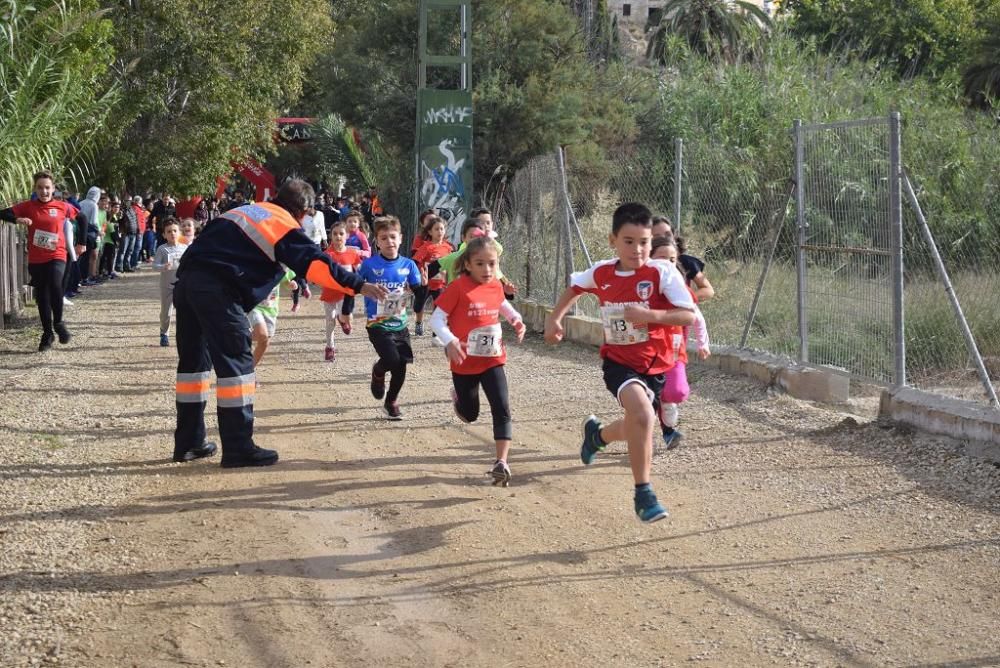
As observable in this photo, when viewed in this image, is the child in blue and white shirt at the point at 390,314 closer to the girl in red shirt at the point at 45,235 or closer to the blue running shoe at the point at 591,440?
the blue running shoe at the point at 591,440

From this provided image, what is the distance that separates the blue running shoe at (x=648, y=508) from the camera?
6.19 metres

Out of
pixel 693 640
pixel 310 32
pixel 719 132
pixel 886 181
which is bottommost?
pixel 693 640

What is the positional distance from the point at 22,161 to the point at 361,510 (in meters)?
7.86

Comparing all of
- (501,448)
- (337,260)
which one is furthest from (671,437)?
(337,260)

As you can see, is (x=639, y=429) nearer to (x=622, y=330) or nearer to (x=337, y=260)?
(x=622, y=330)

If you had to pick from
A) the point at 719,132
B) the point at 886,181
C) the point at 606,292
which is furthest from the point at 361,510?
the point at 719,132

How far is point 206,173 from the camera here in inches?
1215

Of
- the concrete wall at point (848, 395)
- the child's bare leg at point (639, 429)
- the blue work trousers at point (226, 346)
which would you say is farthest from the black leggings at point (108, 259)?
the child's bare leg at point (639, 429)

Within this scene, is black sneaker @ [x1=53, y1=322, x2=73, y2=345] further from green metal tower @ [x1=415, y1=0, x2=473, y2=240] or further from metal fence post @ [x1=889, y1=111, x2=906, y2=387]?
metal fence post @ [x1=889, y1=111, x2=906, y2=387]

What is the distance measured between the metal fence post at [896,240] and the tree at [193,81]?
19.7 metres

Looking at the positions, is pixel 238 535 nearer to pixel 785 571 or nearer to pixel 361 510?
pixel 361 510

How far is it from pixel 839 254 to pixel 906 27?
44680 millimetres

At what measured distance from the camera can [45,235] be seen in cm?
1334

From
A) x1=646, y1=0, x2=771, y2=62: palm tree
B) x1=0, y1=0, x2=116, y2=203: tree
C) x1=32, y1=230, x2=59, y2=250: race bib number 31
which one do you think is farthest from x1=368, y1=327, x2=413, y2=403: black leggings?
x1=646, y1=0, x2=771, y2=62: palm tree
